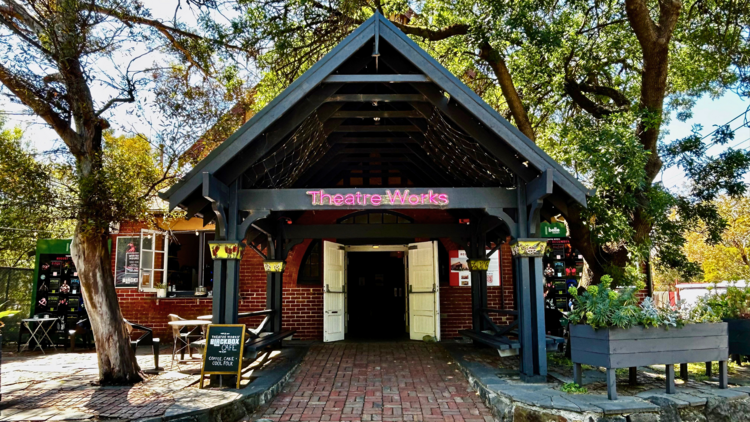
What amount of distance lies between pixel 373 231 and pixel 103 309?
4.38m

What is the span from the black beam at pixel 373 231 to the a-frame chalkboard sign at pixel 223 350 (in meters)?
3.20

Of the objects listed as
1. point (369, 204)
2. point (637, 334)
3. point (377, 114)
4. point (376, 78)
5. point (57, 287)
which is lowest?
point (637, 334)

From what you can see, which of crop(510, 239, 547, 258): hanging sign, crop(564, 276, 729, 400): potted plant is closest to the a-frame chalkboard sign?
crop(510, 239, 547, 258): hanging sign

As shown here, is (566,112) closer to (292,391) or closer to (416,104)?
(416,104)

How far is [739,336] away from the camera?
7129mm

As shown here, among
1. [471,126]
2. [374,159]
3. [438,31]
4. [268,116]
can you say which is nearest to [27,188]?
[268,116]

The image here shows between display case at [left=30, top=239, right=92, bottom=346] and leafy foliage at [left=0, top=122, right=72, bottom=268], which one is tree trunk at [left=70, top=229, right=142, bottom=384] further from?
display case at [left=30, top=239, right=92, bottom=346]

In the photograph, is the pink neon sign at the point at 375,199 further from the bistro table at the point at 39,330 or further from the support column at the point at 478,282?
the bistro table at the point at 39,330

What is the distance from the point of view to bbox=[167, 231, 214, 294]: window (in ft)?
40.2

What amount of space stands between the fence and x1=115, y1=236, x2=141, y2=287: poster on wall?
2.39 meters

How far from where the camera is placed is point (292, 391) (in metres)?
6.96

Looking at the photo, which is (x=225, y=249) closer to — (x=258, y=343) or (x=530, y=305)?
(x=258, y=343)

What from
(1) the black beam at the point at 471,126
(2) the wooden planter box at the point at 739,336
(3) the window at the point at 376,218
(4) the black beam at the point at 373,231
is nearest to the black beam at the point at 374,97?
(1) the black beam at the point at 471,126

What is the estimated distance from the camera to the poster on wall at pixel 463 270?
37.6 ft
